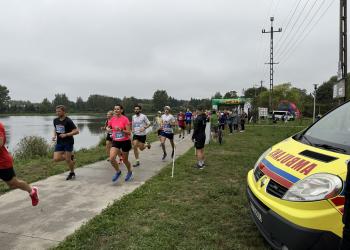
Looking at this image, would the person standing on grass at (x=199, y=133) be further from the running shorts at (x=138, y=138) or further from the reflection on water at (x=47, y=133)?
the reflection on water at (x=47, y=133)

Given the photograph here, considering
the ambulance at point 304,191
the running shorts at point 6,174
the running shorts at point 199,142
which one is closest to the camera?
the ambulance at point 304,191

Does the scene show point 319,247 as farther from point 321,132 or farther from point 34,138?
point 34,138

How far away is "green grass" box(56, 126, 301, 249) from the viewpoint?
367cm

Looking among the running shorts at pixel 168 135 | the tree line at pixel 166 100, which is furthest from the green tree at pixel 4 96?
the running shorts at pixel 168 135

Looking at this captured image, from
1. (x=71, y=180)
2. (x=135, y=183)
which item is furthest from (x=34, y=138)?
(x=135, y=183)

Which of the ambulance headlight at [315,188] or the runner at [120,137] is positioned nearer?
the ambulance headlight at [315,188]

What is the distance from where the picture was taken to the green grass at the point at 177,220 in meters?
3.67

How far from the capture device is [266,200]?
117 inches

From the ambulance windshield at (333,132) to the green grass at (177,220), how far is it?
1.36 meters

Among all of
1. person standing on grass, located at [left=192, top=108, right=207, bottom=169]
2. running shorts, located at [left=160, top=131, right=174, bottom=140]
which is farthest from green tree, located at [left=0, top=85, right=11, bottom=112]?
person standing on grass, located at [left=192, top=108, right=207, bottom=169]

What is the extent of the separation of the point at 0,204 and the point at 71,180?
1807 millimetres

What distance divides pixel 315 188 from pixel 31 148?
12.4 meters

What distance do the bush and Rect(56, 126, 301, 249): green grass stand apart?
7.84m

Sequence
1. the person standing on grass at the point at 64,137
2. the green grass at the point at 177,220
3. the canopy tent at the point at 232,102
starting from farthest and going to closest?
1. the canopy tent at the point at 232,102
2. the person standing on grass at the point at 64,137
3. the green grass at the point at 177,220
